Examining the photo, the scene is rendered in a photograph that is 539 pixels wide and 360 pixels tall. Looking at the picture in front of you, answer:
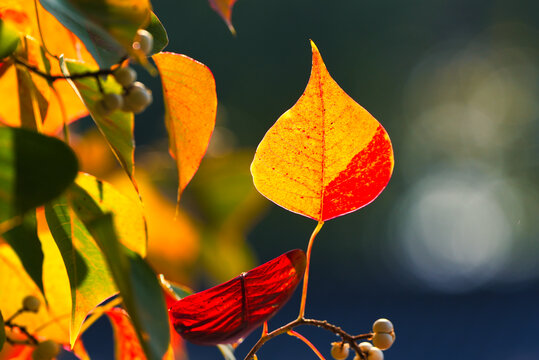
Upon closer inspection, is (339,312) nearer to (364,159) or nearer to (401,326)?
(401,326)

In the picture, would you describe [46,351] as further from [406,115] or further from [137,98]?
[406,115]

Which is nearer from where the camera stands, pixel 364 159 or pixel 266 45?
pixel 364 159

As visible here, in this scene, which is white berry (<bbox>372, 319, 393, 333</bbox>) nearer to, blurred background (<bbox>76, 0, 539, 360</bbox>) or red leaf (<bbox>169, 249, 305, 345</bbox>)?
red leaf (<bbox>169, 249, 305, 345</bbox>)

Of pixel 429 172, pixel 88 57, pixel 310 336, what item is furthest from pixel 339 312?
pixel 88 57

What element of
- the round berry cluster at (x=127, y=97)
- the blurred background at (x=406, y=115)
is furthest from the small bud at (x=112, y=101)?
the blurred background at (x=406, y=115)

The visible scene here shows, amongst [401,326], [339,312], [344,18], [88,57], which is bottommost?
[339,312]

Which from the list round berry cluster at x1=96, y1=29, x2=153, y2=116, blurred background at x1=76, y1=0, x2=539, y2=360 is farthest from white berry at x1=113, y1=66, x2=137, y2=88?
blurred background at x1=76, y1=0, x2=539, y2=360
